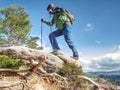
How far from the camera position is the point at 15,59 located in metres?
14.9

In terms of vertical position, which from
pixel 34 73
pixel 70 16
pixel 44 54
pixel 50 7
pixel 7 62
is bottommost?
pixel 34 73

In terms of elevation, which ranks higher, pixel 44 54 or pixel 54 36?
pixel 54 36

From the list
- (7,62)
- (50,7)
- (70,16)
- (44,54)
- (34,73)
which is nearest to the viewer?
(7,62)

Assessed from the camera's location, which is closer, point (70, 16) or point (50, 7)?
point (50, 7)

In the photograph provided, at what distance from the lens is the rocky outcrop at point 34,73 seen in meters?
13.8

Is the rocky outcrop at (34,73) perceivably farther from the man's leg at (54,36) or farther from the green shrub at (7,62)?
the man's leg at (54,36)

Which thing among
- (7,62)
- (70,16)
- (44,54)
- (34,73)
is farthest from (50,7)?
(7,62)

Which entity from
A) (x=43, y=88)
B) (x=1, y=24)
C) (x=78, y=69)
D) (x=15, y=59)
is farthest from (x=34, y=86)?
(x=1, y=24)

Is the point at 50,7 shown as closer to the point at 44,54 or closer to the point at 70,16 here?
the point at 70,16

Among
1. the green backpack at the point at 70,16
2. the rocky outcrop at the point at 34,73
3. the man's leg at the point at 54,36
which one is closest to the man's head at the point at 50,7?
the green backpack at the point at 70,16

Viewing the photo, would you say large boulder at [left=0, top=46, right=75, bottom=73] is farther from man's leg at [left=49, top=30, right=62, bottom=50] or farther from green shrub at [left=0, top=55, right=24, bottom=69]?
man's leg at [left=49, top=30, right=62, bottom=50]

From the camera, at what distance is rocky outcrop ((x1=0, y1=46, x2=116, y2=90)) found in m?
13.8

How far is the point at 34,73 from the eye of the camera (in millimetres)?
14625

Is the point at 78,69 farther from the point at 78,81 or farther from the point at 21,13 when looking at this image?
the point at 21,13
